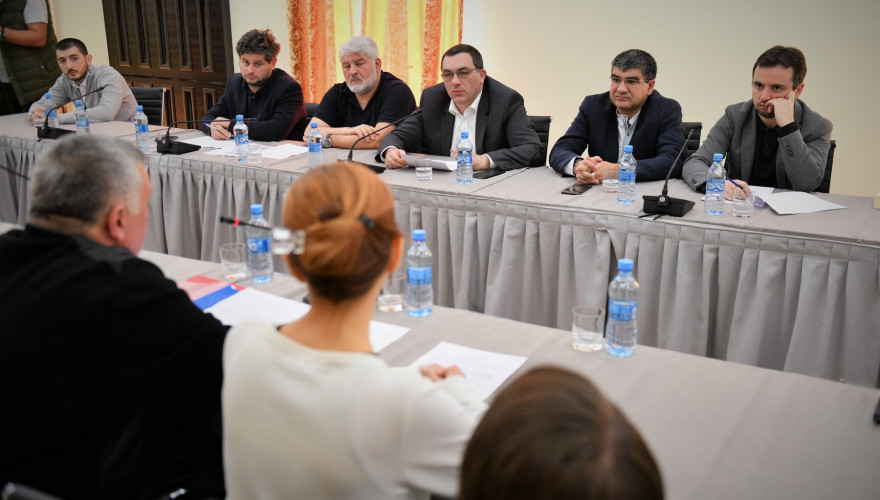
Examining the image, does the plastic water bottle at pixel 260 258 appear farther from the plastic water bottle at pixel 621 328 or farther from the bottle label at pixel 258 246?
the plastic water bottle at pixel 621 328

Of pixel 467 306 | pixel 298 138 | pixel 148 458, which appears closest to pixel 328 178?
pixel 148 458

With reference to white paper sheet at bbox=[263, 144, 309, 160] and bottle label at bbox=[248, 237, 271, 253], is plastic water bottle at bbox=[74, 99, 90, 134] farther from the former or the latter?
bottle label at bbox=[248, 237, 271, 253]

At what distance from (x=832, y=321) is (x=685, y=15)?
9.10 feet

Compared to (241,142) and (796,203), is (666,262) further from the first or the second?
(241,142)

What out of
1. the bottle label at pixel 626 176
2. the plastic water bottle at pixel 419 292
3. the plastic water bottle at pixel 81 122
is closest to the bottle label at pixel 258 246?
the plastic water bottle at pixel 419 292

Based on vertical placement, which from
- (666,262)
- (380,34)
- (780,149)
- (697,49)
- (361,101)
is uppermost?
(380,34)

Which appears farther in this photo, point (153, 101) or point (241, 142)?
point (153, 101)

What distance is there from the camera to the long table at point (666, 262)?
223cm

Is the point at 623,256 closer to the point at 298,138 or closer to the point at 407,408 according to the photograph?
the point at 407,408

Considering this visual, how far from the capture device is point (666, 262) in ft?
8.09

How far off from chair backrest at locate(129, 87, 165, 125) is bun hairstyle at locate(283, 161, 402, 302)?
4.06 meters

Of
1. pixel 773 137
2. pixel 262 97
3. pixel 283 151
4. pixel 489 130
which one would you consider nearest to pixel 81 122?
pixel 262 97

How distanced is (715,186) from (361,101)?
2189 mm

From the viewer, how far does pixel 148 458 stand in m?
1.32
